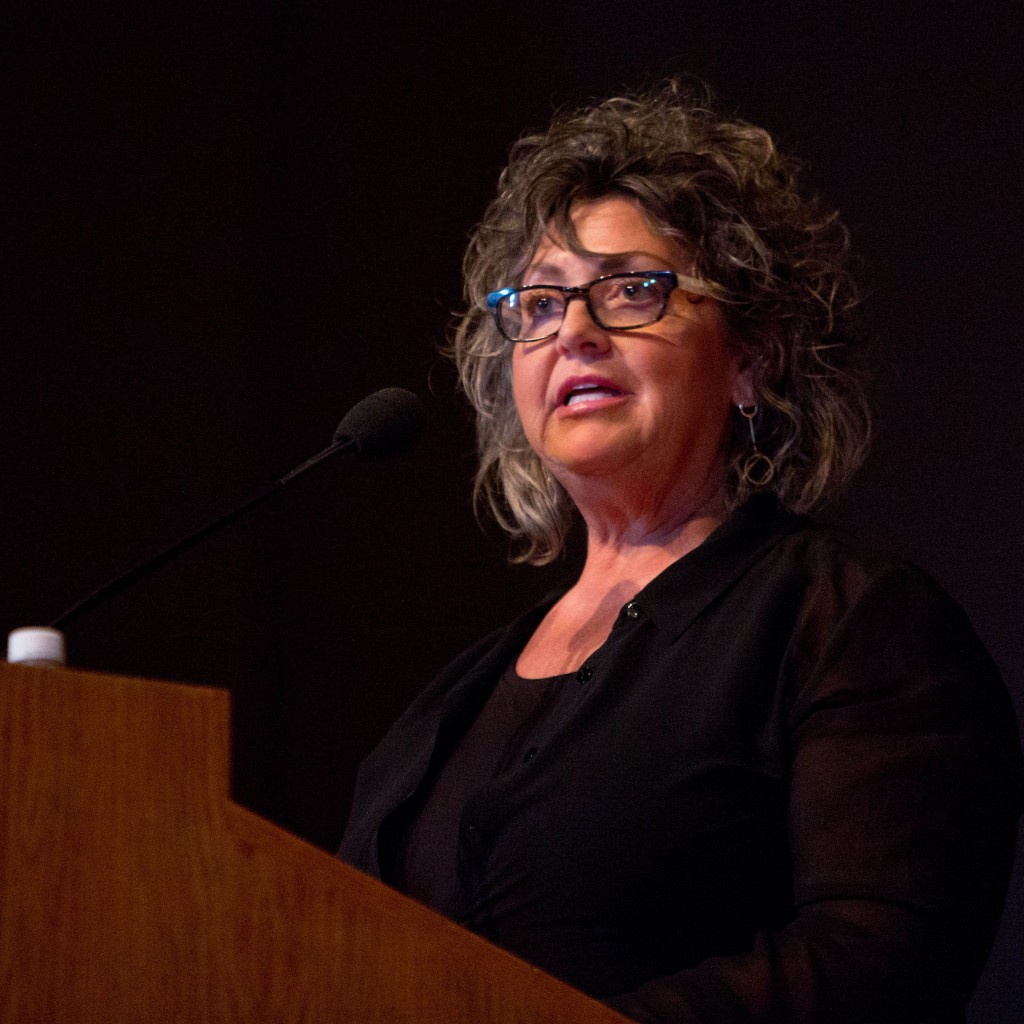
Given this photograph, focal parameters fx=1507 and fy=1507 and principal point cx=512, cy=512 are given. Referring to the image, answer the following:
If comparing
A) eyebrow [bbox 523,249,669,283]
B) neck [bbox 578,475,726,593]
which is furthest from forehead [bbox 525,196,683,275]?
neck [bbox 578,475,726,593]

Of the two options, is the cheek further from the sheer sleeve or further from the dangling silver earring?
the sheer sleeve

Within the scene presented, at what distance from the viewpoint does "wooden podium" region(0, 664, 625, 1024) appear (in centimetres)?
80

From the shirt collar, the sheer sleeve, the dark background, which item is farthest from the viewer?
the dark background

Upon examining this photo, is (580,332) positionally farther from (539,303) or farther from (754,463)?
(754,463)

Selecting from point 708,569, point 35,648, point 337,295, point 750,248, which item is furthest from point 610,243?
point 337,295

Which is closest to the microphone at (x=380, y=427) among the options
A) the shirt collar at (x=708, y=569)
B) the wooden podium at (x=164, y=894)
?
the shirt collar at (x=708, y=569)

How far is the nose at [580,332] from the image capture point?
1.74 meters

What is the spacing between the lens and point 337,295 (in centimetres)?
283

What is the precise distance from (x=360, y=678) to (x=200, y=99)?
1.10 meters

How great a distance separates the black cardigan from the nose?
1.12 feet

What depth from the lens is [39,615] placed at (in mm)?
2414

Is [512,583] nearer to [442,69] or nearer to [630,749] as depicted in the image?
[442,69]

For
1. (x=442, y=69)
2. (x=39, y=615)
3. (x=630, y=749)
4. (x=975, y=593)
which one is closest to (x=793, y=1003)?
(x=630, y=749)

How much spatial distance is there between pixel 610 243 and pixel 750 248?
0.17 meters
